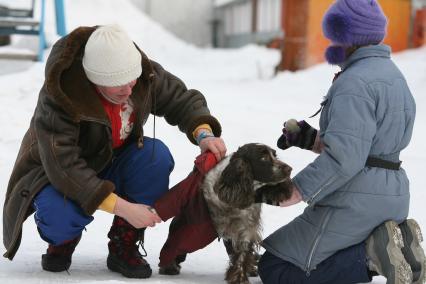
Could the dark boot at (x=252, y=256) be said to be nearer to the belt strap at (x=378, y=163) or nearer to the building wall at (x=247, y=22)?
the belt strap at (x=378, y=163)

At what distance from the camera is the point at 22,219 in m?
2.77

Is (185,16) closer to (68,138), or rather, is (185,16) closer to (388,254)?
(68,138)

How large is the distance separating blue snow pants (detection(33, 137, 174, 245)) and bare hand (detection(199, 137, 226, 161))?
0.65 ft

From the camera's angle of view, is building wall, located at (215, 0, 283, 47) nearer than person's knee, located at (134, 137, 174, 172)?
No

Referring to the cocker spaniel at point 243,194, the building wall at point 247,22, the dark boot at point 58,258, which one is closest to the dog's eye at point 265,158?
the cocker spaniel at point 243,194

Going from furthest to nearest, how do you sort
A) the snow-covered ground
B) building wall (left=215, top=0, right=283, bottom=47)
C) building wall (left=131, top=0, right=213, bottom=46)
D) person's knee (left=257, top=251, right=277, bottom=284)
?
building wall (left=131, top=0, right=213, bottom=46) < building wall (left=215, top=0, right=283, bottom=47) < the snow-covered ground < person's knee (left=257, top=251, right=277, bottom=284)

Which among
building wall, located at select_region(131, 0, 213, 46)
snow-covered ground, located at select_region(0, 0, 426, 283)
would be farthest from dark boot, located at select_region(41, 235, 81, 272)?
building wall, located at select_region(131, 0, 213, 46)

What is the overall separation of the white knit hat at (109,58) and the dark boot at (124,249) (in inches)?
25.0

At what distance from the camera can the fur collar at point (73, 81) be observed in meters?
2.60

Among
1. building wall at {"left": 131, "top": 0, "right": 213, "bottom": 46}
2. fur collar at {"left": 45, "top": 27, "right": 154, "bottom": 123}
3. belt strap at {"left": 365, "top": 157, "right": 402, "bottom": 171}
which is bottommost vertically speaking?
building wall at {"left": 131, "top": 0, "right": 213, "bottom": 46}

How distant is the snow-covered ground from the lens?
3037 mm

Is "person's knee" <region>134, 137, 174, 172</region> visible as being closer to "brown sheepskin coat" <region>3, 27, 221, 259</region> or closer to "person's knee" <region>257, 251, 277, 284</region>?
"brown sheepskin coat" <region>3, 27, 221, 259</region>

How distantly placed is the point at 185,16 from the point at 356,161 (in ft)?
71.8

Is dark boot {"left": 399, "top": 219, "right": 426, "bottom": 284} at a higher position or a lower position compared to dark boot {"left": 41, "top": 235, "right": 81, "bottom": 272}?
higher
